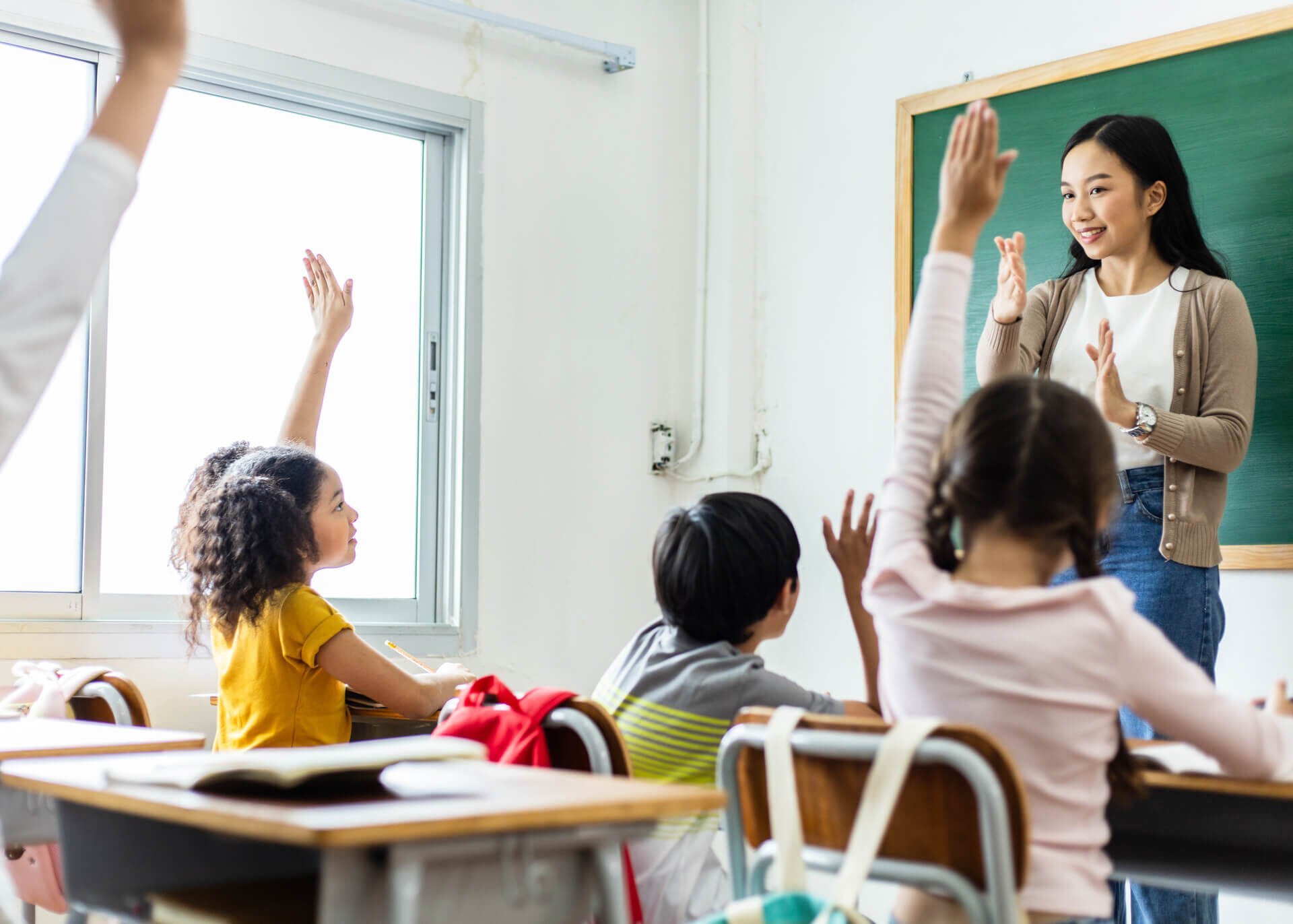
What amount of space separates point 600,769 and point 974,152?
0.81m

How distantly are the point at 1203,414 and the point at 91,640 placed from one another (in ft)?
7.98

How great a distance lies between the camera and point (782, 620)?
1900 millimetres

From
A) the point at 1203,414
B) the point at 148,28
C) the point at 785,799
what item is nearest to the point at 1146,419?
the point at 1203,414

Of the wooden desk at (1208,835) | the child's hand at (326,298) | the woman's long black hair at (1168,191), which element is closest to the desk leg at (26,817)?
the wooden desk at (1208,835)

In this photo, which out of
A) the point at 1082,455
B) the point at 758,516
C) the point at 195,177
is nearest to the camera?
the point at 1082,455

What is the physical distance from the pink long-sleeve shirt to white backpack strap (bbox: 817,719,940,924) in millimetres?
136

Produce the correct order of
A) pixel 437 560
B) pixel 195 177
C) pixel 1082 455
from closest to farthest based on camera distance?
1. pixel 1082 455
2. pixel 195 177
3. pixel 437 560

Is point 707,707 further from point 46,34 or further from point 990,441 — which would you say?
point 46,34

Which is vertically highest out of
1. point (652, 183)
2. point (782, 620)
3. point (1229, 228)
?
point (652, 183)

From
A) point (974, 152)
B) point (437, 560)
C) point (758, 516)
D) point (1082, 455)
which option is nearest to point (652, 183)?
point (437, 560)

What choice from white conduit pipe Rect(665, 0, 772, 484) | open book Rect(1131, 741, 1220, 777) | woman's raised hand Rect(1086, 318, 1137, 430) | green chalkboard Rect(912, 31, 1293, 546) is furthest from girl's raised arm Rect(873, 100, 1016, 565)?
white conduit pipe Rect(665, 0, 772, 484)

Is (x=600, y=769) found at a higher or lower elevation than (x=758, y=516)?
lower

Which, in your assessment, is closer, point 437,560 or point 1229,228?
point 1229,228

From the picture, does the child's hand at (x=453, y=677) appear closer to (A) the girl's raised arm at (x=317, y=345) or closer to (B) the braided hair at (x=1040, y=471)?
(A) the girl's raised arm at (x=317, y=345)
